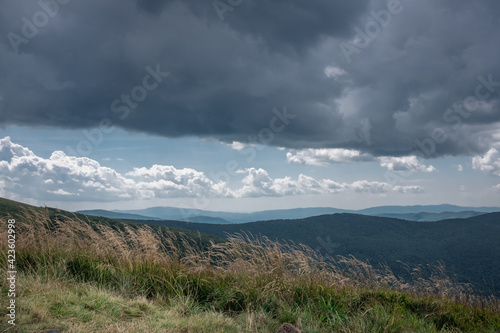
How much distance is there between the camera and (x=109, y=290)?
20.3 feet

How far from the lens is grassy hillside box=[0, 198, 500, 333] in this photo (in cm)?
484

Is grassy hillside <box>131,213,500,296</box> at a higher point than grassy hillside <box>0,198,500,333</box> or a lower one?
lower

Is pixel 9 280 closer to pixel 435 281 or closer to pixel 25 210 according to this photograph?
pixel 25 210

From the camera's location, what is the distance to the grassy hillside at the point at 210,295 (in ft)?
15.9

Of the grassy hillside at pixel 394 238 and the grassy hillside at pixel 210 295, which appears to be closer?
the grassy hillside at pixel 210 295

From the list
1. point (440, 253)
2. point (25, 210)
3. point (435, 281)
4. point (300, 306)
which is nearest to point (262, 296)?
point (300, 306)

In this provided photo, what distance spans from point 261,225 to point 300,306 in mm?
166870

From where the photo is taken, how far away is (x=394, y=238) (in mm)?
168500

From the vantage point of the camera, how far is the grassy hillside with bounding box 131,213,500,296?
405 feet

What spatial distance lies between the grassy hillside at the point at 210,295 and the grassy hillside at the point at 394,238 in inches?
4057

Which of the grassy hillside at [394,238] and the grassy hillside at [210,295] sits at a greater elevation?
the grassy hillside at [210,295]

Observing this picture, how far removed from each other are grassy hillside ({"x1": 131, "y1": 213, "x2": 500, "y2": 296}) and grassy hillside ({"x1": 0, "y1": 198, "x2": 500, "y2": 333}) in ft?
338

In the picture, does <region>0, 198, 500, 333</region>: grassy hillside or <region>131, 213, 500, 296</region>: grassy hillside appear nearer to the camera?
<region>0, 198, 500, 333</region>: grassy hillside

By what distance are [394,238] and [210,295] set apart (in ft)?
599
